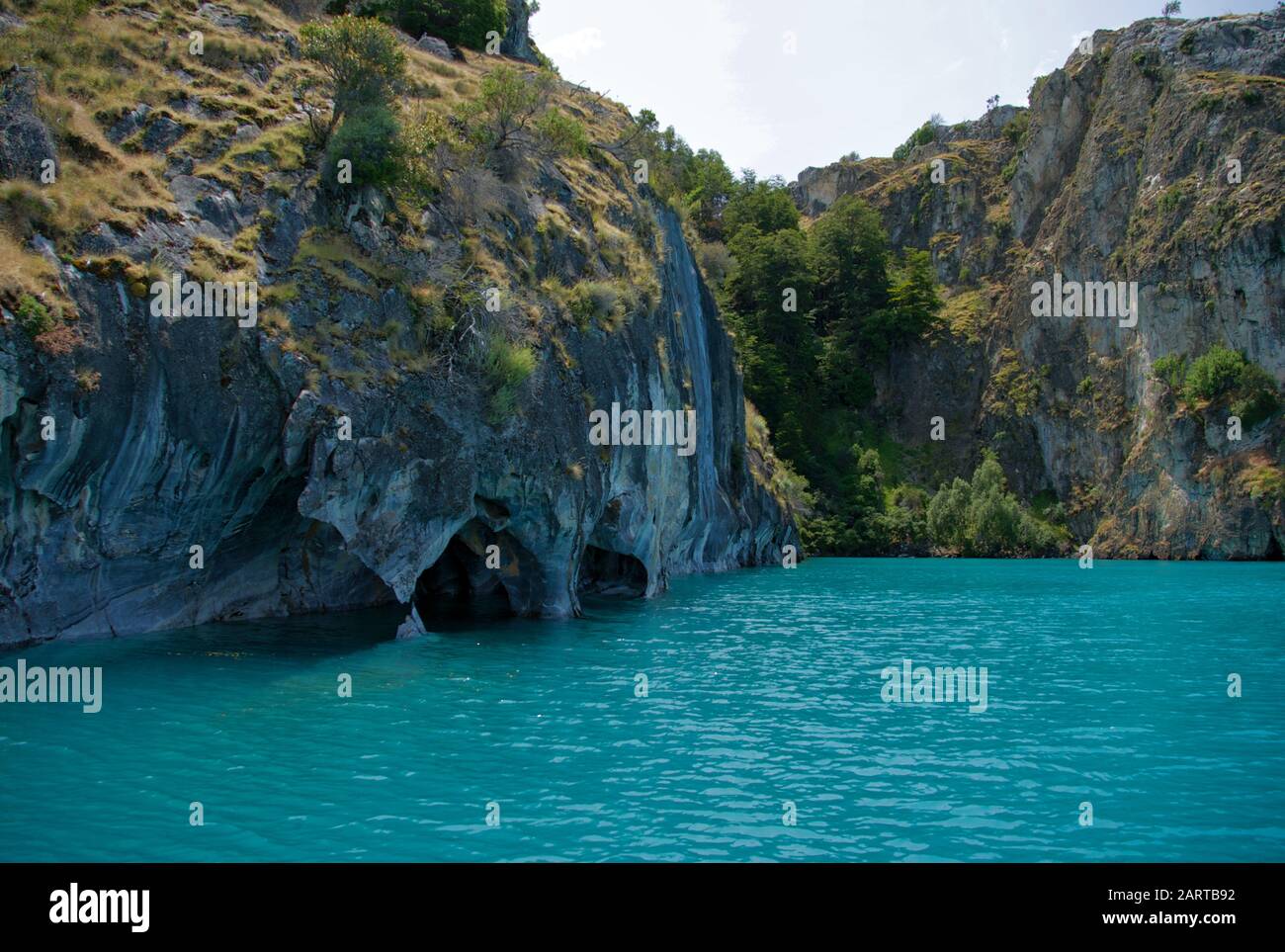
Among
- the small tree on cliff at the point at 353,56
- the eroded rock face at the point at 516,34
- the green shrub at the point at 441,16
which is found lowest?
the small tree on cliff at the point at 353,56

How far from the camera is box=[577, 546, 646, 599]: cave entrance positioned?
121 ft

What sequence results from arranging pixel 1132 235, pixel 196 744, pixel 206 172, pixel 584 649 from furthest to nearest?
1. pixel 1132 235
2. pixel 206 172
3. pixel 584 649
4. pixel 196 744

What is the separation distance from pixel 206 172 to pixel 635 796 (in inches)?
821

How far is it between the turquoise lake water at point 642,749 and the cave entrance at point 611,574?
11416 mm

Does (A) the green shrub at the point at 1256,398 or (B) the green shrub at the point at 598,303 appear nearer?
(B) the green shrub at the point at 598,303

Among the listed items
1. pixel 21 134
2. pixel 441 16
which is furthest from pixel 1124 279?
pixel 21 134

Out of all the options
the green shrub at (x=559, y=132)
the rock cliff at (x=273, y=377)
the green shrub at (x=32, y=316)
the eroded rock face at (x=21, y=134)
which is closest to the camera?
the green shrub at (x=32, y=316)

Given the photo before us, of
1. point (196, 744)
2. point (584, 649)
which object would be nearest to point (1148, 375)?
point (584, 649)

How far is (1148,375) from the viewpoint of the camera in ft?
238

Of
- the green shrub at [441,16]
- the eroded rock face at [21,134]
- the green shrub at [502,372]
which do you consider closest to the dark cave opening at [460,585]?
the green shrub at [502,372]

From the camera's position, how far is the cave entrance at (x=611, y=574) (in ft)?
121

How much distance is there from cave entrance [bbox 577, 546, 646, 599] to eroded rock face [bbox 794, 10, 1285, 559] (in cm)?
4931

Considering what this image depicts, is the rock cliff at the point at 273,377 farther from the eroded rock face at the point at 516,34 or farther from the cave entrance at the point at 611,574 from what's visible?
the eroded rock face at the point at 516,34
